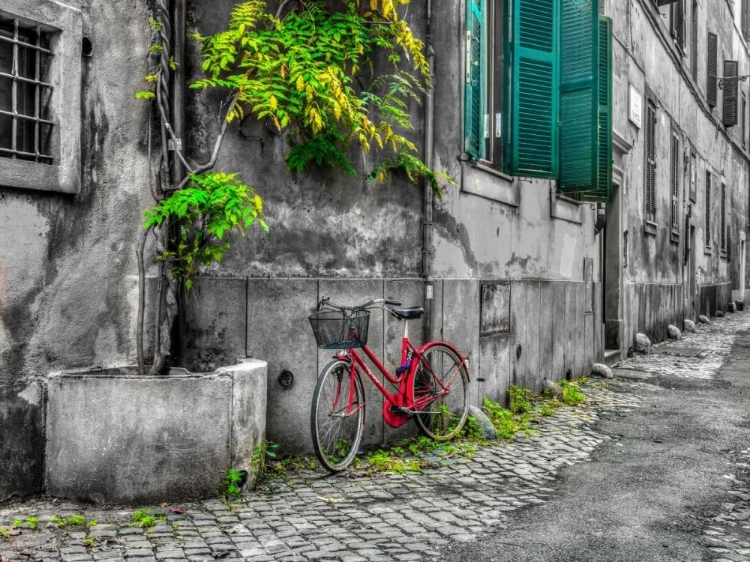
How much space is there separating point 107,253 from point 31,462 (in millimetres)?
1357

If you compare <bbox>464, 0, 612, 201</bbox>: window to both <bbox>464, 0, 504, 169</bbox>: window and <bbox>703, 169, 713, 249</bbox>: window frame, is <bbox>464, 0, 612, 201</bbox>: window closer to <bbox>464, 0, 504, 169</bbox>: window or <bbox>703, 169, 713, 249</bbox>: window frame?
<bbox>464, 0, 504, 169</bbox>: window

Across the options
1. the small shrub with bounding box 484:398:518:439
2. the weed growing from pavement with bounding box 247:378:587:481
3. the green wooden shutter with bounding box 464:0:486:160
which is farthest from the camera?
the green wooden shutter with bounding box 464:0:486:160

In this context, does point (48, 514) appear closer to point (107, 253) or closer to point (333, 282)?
point (107, 253)

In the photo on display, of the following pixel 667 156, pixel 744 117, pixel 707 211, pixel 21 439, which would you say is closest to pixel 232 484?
pixel 21 439

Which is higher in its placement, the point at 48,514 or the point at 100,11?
the point at 100,11

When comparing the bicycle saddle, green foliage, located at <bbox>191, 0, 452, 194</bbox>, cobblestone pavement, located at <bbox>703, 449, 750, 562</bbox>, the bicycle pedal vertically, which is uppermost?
green foliage, located at <bbox>191, 0, 452, 194</bbox>

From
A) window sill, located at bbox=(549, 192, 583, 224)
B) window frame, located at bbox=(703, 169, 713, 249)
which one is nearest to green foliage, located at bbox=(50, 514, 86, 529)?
window sill, located at bbox=(549, 192, 583, 224)

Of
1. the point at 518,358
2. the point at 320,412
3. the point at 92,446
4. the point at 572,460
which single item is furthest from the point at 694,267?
the point at 92,446

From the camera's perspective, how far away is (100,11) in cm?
521

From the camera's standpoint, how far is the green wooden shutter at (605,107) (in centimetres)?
1029

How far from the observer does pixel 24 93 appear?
490 centimetres

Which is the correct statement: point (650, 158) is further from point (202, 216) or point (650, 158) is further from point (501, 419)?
point (202, 216)

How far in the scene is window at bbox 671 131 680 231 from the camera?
1739 centimetres

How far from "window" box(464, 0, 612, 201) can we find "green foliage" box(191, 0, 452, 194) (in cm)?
95
